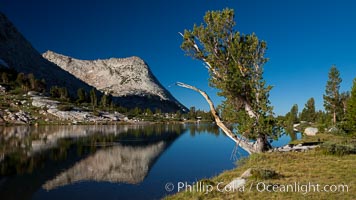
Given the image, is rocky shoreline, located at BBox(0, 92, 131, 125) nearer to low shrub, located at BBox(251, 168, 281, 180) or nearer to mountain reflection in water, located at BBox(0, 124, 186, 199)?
mountain reflection in water, located at BBox(0, 124, 186, 199)

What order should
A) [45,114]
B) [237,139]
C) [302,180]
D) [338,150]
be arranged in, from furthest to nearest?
[45,114] < [237,139] < [338,150] < [302,180]

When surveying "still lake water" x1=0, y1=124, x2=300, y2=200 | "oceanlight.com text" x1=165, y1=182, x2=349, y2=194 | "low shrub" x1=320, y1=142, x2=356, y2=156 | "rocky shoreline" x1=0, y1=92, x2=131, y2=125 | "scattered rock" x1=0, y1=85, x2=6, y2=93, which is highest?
"scattered rock" x1=0, y1=85, x2=6, y2=93

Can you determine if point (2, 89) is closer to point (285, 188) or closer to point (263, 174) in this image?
point (263, 174)

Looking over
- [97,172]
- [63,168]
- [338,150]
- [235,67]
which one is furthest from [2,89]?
[338,150]

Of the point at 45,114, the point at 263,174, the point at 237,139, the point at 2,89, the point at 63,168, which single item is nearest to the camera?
the point at 263,174

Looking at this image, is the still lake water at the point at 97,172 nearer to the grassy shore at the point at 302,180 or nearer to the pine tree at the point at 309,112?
the grassy shore at the point at 302,180

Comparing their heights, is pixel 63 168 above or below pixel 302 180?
below

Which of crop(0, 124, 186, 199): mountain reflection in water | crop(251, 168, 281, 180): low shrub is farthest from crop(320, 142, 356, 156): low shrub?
crop(0, 124, 186, 199): mountain reflection in water

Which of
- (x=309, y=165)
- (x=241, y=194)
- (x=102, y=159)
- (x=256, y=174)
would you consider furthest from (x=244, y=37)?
(x=102, y=159)

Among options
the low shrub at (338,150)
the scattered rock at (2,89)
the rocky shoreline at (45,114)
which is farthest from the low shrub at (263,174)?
the scattered rock at (2,89)

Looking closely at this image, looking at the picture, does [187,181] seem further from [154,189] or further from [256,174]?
[256,174]

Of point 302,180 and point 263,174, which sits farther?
point 263,174

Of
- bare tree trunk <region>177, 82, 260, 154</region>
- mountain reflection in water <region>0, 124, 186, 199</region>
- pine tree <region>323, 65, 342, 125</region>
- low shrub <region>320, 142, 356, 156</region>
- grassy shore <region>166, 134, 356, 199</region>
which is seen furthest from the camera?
pine tree <region>323, 65, 342, 125</region>

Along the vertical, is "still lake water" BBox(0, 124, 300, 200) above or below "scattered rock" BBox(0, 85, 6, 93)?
below
